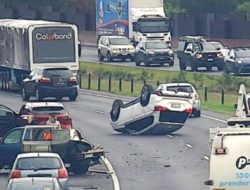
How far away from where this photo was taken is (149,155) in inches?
1596

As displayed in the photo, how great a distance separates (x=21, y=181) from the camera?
26469mm

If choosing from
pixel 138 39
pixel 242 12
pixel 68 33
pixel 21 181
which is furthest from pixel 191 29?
pixel 21 181

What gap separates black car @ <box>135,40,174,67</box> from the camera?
81.6m

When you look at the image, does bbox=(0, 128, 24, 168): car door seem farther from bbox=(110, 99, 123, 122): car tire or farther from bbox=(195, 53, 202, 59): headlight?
bbox=(195, 53, 202, 59): headlight

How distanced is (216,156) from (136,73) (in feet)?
173

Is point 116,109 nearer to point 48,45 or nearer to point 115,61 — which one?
point 48,45

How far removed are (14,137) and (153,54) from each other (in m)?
45.0

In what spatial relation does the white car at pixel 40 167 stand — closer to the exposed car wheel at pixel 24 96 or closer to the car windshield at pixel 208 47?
the exposed car wheel at pixel 24 96

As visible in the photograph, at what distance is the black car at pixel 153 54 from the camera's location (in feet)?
268

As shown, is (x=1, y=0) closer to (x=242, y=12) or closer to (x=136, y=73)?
(x=242, y=12)

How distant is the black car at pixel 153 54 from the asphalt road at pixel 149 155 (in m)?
24.6

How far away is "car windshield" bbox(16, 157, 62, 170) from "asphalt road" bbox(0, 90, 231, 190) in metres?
2.13

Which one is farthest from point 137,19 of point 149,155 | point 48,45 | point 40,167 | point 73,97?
point 40,167

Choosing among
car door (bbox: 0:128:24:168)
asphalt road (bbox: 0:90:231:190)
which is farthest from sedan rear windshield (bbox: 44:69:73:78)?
car door (bbox: 0:128:24:168)
